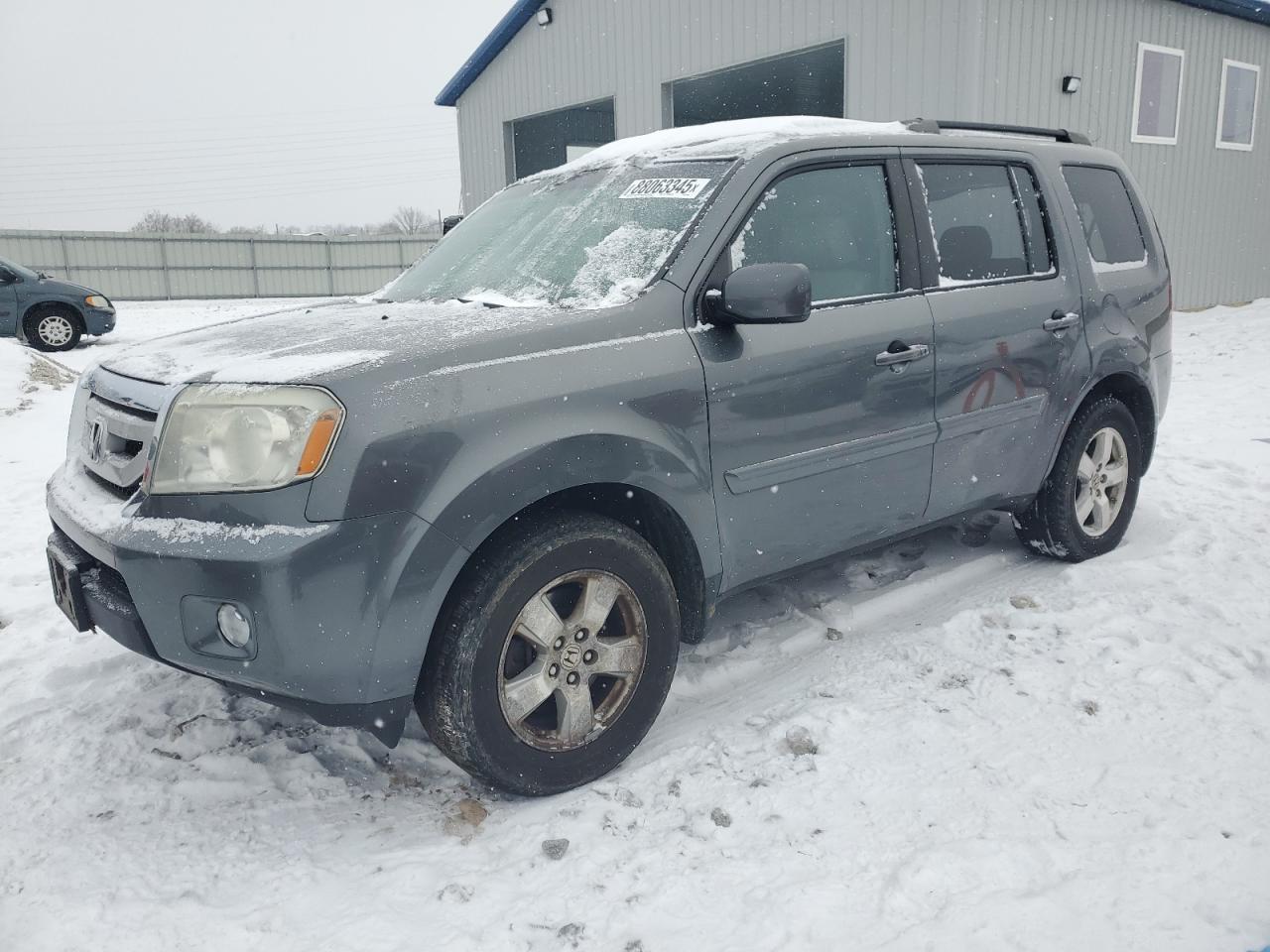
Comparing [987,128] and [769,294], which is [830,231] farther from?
[987,128]

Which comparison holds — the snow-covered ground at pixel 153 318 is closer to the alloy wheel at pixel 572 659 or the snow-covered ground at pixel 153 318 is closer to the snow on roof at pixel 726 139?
the snow on roof at pixel 726 139

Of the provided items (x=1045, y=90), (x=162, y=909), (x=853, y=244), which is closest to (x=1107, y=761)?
(x=853, y=244)

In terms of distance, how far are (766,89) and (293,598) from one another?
1715cm

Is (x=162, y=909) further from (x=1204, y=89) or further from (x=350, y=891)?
(x=1204, y=89)

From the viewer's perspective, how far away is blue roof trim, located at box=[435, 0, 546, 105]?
50.3 ft

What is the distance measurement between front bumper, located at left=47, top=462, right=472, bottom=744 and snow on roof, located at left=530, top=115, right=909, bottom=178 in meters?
1.69

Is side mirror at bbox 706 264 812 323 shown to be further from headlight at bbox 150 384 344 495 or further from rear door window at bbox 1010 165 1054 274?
rear door window at bbox 1010 165 1054 274

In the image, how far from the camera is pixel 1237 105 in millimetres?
14109

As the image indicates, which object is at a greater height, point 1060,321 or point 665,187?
point 665,187

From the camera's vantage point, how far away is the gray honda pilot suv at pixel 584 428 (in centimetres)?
225

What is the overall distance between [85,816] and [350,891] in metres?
0.86

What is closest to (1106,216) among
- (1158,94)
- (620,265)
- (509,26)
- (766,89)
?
(620,265)

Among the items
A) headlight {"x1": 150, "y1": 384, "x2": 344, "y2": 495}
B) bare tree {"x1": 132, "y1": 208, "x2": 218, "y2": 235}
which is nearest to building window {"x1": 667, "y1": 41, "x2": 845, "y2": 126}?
headlight {"x1": 150, "y1": 384, "x2": 344, "y2": 495}

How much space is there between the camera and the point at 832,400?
10.1 ft
